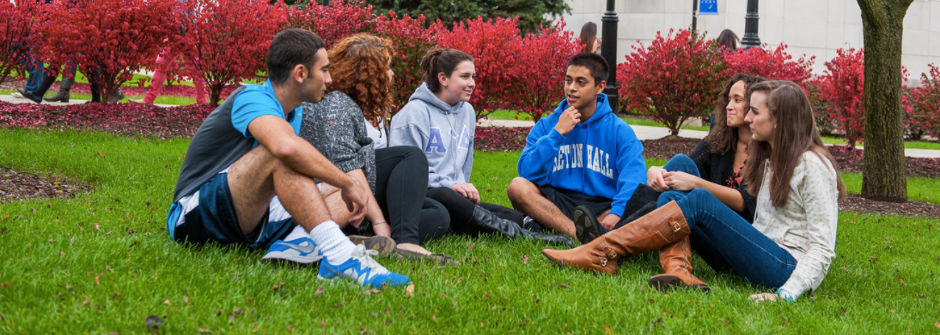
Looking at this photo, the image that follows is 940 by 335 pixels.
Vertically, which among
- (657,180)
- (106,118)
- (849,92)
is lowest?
(657,180)

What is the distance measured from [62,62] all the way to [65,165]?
3.71 meters

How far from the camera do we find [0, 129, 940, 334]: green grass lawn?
3373 millimetres

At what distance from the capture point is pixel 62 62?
34.4ft

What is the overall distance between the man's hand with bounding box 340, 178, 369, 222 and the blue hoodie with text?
1.66 metres

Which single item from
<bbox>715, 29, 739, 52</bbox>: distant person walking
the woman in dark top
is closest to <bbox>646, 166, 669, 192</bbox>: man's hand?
the woman in dark top

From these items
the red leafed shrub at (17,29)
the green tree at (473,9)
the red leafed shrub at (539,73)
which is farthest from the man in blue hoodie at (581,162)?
the green tree at (473,9)

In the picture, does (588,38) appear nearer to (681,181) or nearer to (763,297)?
(681,181)

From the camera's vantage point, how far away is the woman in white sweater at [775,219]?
429 cm

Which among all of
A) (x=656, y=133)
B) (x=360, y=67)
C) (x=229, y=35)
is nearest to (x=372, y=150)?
(x=360, y=67)

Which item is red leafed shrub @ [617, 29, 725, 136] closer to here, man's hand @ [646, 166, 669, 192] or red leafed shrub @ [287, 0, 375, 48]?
red leafed shrub @ [287, 0, 375, 48]

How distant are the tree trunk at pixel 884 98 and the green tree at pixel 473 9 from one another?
1354 centimetres

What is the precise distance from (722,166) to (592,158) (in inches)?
38.9

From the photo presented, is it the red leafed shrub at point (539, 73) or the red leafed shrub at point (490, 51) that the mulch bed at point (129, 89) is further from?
the red leafed shrub at point (539, 73)

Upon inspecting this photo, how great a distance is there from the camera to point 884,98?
8844 mm
